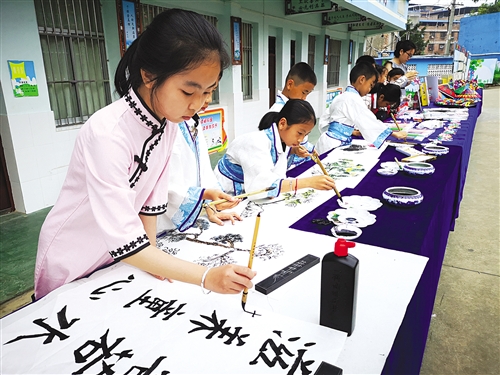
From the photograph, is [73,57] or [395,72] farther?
[395,72]

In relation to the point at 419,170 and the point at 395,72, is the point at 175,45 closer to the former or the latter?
the point at 419,170

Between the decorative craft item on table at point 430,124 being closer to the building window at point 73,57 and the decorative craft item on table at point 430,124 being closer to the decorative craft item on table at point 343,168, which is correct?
the decorative craft item on table at point 343,168

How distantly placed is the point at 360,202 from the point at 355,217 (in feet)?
0.60

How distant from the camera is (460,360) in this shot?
5.52 ft

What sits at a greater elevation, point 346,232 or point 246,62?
point 246,62

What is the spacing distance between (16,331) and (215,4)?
5266 millimetres

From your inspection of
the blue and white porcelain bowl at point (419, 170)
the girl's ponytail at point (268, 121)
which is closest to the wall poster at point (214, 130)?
the girl's ponytail at point (268, 121)

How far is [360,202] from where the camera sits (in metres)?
1.56

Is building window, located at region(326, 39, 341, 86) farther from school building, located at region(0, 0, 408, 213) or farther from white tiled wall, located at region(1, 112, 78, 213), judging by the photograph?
white tiled wall, located at region(1, 112, 78, 213)

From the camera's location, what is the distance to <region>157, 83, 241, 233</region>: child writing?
133cm

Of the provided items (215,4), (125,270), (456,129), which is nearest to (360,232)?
(125,270)

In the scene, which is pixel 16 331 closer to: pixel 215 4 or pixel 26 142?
pixel 26 142

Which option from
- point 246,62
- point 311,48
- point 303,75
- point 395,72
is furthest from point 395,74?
point 311,48

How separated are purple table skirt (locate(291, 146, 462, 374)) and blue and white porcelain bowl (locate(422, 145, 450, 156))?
9.2 inches
